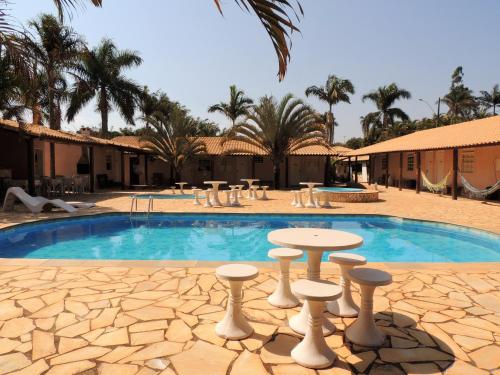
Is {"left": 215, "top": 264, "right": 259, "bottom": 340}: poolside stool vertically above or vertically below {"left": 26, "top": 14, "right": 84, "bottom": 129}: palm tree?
below

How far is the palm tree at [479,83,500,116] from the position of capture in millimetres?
47456

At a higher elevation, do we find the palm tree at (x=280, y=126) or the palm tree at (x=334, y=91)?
the palm tree at (x=334, y=91)

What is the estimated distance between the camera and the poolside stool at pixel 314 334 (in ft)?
9.71

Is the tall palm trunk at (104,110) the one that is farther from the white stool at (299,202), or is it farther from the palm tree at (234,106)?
the white stool at (299,202)

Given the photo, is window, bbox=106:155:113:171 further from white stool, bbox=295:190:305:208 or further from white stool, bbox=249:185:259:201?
white stool, bbox=295:190:305:208

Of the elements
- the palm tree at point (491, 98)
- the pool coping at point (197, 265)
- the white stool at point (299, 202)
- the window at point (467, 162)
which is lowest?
the pool coping at point (197, 265)

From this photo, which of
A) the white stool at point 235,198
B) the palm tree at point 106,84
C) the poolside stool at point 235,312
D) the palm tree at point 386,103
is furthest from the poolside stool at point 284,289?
the palm tree at point 386,103

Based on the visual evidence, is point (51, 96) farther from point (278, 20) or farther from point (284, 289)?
point (278, 20)

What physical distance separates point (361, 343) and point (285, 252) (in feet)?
4.59

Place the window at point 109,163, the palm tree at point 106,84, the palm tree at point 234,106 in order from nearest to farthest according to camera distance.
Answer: the window at point 109,163, the palm tree at point 106,84, the palm tree at point 234,106

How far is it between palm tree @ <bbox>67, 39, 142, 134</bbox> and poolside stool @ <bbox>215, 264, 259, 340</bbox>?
26281mm

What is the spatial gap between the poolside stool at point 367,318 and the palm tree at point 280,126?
60.8ft

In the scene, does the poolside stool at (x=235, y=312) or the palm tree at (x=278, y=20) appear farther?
the poolside stool at (x=235, y=312)

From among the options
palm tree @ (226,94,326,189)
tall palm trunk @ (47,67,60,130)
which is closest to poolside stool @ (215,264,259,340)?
palm tree @ (226,94,326,189)
